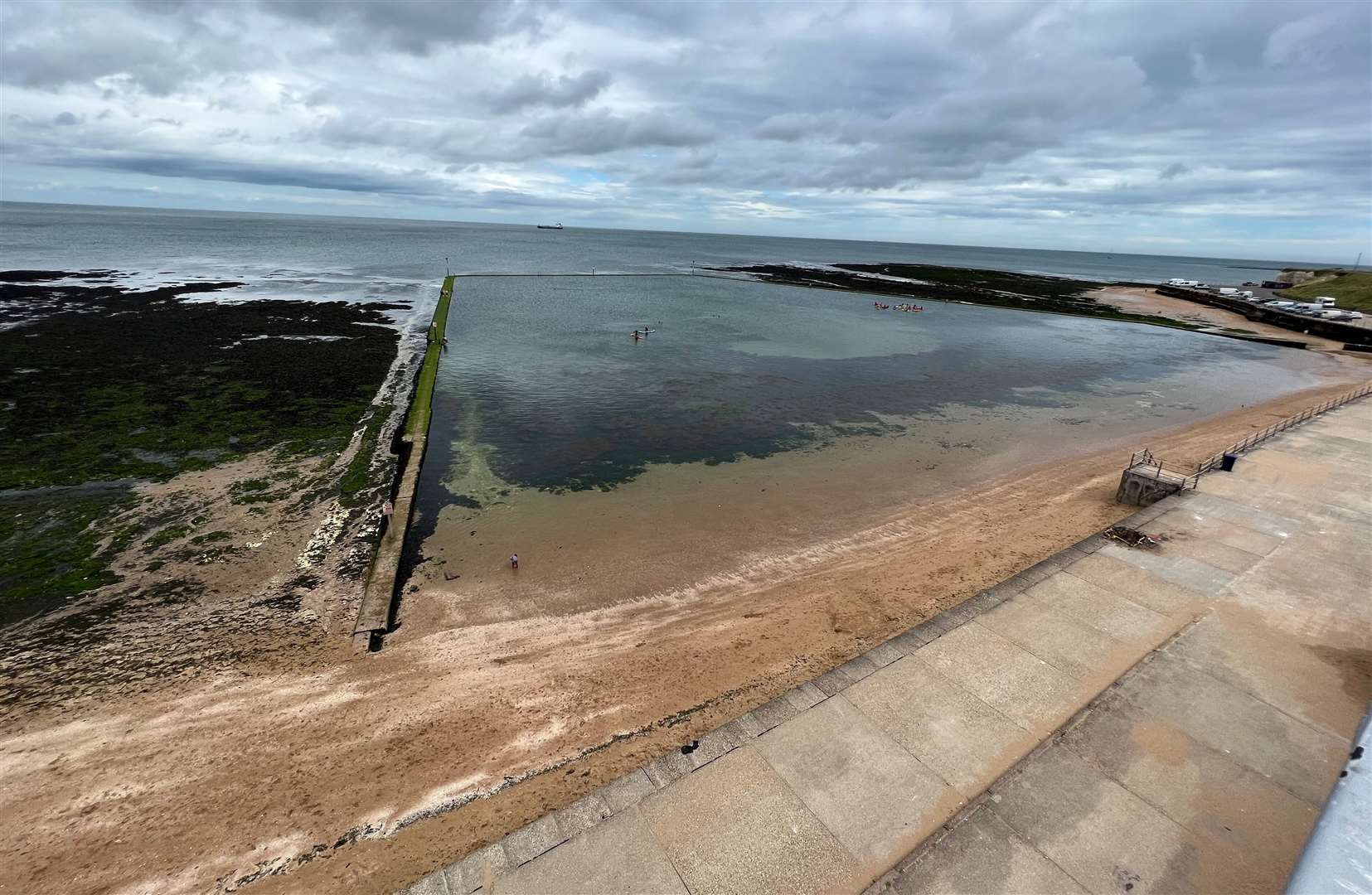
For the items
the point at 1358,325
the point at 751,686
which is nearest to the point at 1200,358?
the point at 1358,325

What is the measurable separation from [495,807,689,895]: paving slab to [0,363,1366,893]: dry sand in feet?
4.38

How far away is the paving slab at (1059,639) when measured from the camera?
10938mm

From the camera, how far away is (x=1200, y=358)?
49.6 meters

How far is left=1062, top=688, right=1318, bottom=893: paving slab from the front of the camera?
Result: 741 centimetres

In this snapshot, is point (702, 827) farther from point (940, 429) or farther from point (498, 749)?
point (940, 429)

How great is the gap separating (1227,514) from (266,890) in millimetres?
23879

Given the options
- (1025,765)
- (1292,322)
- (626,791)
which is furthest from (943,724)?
(1292,322)

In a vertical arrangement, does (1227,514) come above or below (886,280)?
below

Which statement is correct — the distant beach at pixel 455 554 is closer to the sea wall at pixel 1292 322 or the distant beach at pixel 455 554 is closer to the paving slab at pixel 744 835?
the paving slab at pixel 744 835

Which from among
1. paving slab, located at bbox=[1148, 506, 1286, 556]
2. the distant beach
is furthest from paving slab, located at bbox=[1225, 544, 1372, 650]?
the distant beach

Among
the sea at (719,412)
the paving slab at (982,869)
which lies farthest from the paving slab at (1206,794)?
the sea at (719,412)

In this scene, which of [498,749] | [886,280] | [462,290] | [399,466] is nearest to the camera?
[498,749]

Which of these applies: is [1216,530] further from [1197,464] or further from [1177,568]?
[1197,464]

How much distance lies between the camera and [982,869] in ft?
23.8
